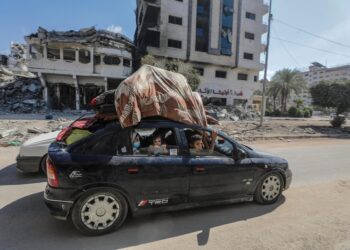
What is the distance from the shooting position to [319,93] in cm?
2220

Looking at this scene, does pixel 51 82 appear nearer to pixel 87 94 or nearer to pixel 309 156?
pixel 87 94

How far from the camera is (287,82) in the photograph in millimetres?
43094

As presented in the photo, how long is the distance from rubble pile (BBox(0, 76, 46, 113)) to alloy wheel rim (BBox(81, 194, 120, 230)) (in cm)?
2458

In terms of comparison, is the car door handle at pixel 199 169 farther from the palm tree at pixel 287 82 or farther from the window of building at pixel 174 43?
the palm tree at pixel 287 82

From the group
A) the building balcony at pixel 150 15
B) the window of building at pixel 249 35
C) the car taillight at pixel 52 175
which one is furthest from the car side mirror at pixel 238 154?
the window of building at pixel 249 35

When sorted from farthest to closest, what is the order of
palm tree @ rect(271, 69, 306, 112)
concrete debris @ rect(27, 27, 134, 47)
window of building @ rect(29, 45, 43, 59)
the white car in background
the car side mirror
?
palm tree @ rect(271, 69, 306, 112) → window of building @ rect(29, 45, 43, 59) → concrete debris @ rect(27, 27, 134, 47) → the white car in background → the car side mirror

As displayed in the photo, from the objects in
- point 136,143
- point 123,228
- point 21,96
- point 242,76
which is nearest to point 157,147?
point 136,143

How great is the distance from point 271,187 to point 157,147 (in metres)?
2.34

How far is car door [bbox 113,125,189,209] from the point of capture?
327 cm

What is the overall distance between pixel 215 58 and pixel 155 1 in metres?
10.9

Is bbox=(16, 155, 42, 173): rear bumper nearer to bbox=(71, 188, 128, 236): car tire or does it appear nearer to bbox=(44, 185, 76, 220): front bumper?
bbox=(44, 185, 76, 220): front bumper

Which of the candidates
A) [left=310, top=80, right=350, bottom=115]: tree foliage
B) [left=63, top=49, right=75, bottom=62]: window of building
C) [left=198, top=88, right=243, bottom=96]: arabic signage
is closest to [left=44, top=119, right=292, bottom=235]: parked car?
[left=310, top=80, right=350, bottom=115]: tree foliage

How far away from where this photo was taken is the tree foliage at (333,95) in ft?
68.9

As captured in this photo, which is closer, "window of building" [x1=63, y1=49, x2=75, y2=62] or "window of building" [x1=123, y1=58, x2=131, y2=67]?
"window of building" [x1=63, y1=49, x2=75, y2=62]
